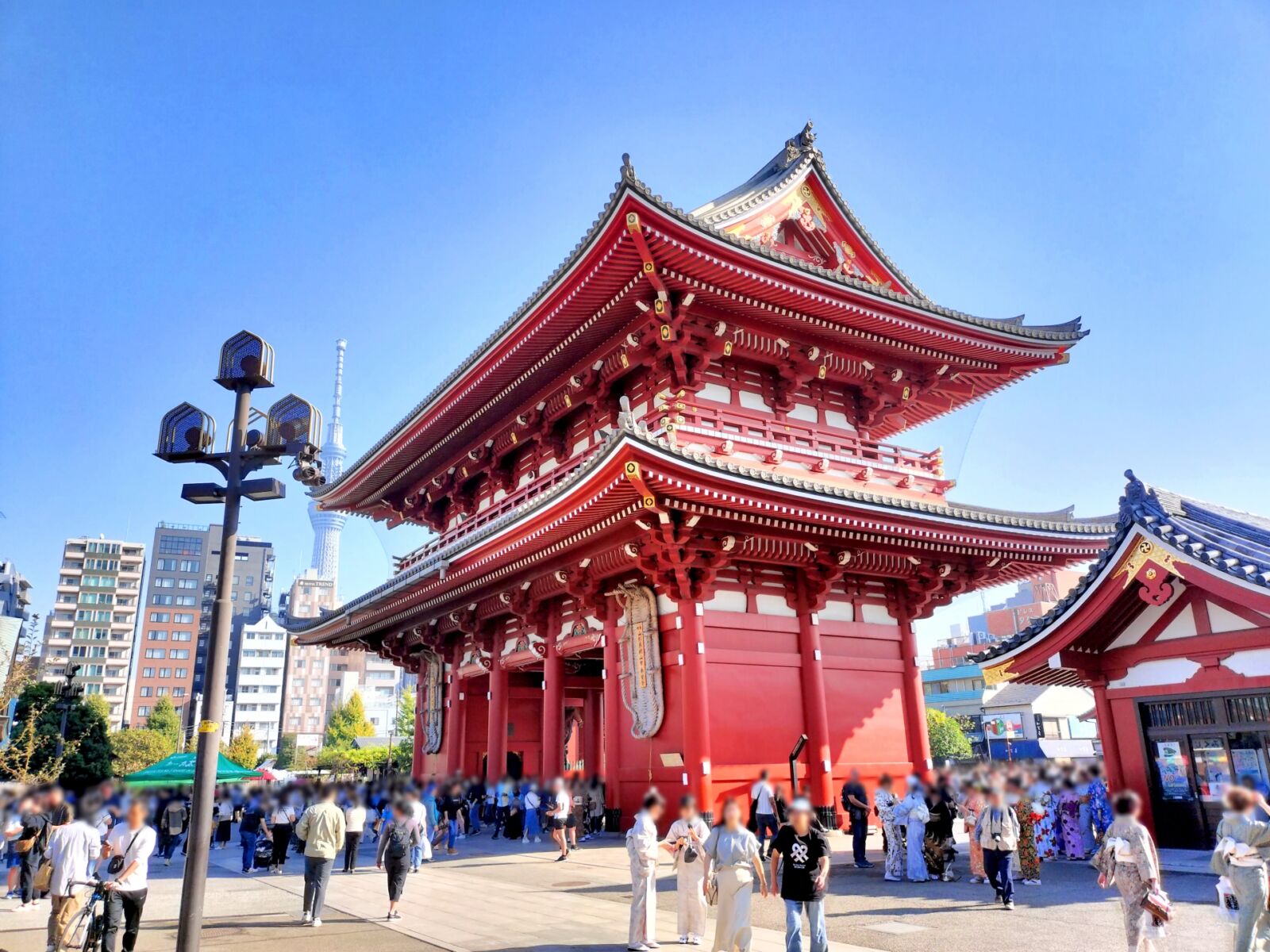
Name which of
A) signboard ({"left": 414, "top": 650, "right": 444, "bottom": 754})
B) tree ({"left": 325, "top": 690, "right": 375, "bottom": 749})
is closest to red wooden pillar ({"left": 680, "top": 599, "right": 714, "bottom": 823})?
signboard ({"left": 414, "top": 650, "right": 444, "bottom": 754})

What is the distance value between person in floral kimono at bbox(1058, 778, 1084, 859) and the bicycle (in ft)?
49.3

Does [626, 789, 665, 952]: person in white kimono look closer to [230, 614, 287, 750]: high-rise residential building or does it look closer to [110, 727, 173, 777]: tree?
[110, 727, 173, 777]: tree

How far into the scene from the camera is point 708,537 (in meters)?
17.9

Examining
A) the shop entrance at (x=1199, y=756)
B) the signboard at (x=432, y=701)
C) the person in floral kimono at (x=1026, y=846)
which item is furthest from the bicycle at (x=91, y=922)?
the signboard at (x=432, y=701)

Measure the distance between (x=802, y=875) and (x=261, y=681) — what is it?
5104 inches

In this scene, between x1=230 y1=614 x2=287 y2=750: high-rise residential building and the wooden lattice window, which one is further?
x1=230 y1=614 x2=287 y2=750: high-rise residential building

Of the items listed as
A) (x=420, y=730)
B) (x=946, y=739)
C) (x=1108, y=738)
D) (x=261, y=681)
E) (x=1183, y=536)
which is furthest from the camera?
(x=261, y=681)

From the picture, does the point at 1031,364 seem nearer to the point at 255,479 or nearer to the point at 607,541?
the point at 607,541

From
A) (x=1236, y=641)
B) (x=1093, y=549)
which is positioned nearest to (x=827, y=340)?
(x=1093, y=549)

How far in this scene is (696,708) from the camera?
1736 centimetres

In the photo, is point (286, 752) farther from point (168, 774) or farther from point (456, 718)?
point (456, 718)

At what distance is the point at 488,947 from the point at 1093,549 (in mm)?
17371

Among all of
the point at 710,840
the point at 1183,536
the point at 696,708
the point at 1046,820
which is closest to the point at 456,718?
the point at 696,708

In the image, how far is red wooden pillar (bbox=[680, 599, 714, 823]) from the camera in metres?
17.1
